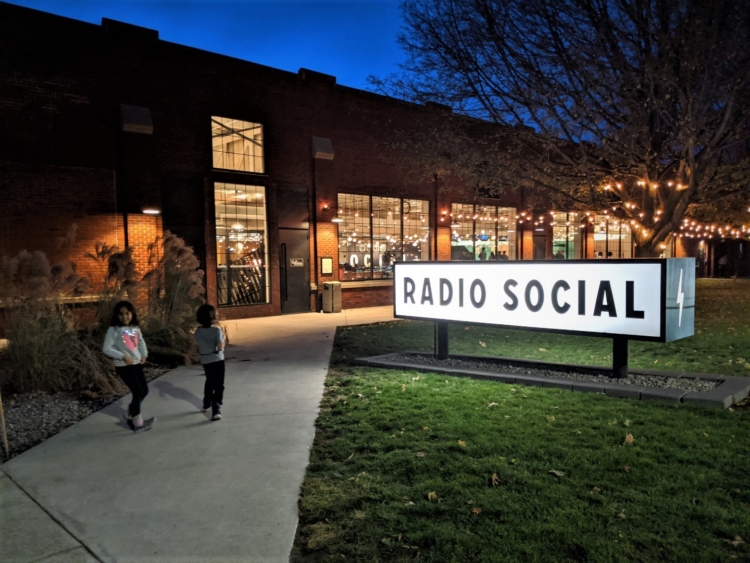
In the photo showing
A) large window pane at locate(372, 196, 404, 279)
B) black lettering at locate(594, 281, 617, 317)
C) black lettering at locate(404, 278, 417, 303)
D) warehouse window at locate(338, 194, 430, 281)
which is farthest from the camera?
large window pane at locate(372, 196, 404, 279)

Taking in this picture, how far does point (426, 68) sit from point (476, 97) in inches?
59.7

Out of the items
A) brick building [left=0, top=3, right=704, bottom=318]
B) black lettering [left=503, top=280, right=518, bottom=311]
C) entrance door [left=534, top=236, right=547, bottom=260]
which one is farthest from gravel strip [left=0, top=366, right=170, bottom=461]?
entrance door [left=534, top=236, right=547, bottom=260]

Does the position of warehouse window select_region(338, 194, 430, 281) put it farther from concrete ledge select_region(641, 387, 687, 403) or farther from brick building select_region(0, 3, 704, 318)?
concrete ledge select_region(641, 387, 687, 403)

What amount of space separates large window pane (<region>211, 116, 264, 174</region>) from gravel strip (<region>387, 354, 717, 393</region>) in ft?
32.1

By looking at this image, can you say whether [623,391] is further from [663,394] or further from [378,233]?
Result: [378,233]

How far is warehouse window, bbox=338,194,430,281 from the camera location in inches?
733

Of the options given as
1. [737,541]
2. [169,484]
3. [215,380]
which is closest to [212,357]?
[215,380]

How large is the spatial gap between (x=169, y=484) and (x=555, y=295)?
201 inches

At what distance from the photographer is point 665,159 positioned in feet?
51.8

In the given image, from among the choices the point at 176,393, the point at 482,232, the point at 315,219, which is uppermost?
the point at 315,219

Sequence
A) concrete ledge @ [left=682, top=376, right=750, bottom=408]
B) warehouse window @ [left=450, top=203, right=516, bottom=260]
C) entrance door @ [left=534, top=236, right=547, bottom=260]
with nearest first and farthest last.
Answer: concrete ledge @ [left=682, top=376, right=750, bottom=408]
warehouse window @ [left=450, top=203, right=516, bottom=260]
entrance door @ [left=534, top=236, right=547, bottom=260]

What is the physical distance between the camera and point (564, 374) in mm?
7066

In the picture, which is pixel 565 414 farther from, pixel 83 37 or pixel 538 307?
pixel 83 37

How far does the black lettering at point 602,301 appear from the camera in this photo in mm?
6395
